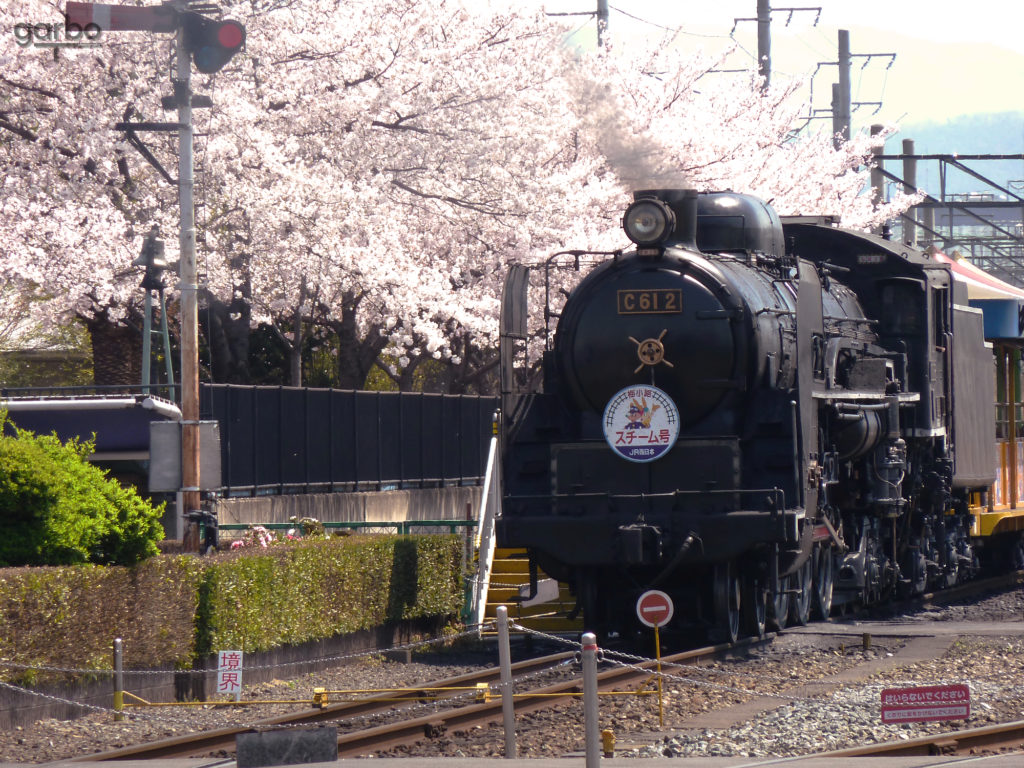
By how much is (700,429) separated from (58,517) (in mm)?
5667

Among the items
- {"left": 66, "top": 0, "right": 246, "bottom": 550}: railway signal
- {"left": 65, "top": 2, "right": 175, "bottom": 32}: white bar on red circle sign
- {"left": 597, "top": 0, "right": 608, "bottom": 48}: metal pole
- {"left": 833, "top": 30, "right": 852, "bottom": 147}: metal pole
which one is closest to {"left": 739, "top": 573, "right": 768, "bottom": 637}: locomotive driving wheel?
{"left": 66, "top": 0, "right": 246, "bottom": 550}: railway signal

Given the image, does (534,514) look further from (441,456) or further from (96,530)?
(441,456)

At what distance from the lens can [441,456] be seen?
28.2 meters

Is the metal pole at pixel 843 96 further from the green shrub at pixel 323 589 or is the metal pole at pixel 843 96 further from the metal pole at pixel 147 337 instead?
the green shrub at pixel 323 589

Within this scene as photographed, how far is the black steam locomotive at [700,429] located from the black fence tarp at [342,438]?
692 centimetres

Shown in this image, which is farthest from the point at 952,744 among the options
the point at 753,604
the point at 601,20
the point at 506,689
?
the point at 601,20

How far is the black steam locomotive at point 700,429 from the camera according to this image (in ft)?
43.5

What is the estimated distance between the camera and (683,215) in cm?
1431

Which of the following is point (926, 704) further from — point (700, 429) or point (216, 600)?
point (216, 600)

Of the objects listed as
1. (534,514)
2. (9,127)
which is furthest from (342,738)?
(9,127)

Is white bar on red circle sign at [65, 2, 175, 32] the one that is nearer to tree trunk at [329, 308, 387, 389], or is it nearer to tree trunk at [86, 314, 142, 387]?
tree trunk at [86, 314, 142, 387]

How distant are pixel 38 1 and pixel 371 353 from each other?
9485mm

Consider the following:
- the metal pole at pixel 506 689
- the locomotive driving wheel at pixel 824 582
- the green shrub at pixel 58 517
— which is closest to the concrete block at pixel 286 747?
the metal pole at pixel 506 689

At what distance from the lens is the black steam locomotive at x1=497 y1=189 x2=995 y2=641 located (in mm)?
13250
